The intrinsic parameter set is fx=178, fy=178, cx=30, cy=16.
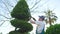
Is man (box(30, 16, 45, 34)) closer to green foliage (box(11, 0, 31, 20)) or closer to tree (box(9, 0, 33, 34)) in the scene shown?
tree (box(9, 0, 33, 34))

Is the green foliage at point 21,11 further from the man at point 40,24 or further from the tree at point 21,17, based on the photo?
the man at point 40,24

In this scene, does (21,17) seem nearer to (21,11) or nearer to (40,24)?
(21,11)

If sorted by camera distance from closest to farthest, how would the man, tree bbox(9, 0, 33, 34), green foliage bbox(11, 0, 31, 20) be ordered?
the man
tree bbox(9, 0, 33, 34)
green foliage bbox(11, 0, 31, 20)

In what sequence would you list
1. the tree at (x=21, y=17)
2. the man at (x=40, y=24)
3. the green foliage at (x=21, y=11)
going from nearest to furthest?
the man at (x=40, y=24) < the tree at (x=21, y=17) < the green foliage at (x=21, y=11)

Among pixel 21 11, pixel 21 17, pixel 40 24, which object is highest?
pixel 21 11

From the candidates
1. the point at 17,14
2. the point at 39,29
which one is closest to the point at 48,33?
the point at 17,14

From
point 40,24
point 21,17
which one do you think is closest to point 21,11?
point 21,17

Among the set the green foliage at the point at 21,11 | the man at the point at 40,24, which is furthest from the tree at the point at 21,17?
the man at the point at 40,24

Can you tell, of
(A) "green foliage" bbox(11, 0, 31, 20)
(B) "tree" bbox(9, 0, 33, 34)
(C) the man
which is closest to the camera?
(C) the man

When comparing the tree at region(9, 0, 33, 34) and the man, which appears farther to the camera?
the tree at region(9, 0, 33, 34)

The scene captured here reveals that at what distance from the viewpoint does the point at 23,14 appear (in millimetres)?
12656

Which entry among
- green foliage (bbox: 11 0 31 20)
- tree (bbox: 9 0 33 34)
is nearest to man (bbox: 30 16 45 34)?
tree (bbox: 9 0 33 34)

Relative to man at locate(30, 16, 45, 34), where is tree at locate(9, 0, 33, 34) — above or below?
above

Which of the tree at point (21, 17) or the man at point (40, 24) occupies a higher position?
the tree at point (21, 17)
